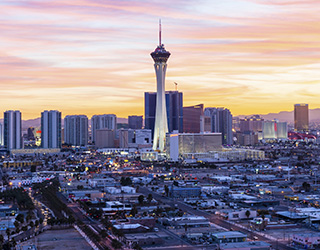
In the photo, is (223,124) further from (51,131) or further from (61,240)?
(61,240)

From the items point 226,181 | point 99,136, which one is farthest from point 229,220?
point 99,136

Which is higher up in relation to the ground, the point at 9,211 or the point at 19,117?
the point at 19,117

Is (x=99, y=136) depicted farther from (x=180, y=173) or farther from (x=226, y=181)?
(x=226, y=181)

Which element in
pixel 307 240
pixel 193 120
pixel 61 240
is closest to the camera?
pixel 307 240

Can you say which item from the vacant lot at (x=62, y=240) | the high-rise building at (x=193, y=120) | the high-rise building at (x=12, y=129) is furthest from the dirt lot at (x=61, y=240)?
the high-rise building at (x=193, y=120)

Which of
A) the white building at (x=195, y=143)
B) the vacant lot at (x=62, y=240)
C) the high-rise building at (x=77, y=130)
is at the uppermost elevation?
the high-rise building at (x=77, y=130)

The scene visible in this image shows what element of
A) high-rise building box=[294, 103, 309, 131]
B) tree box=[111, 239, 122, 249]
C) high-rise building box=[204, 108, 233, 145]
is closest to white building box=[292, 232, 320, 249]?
tree box=[111, 239, 122, 249]

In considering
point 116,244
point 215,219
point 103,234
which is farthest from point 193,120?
point 116,244

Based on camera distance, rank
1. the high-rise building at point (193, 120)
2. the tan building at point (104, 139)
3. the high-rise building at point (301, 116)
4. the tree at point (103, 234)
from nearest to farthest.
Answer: the tree at point (103, 234) < the tan building at point (104, 139) < the high-rise building at point (193, 120) < the high-rise building at point (301, 116)

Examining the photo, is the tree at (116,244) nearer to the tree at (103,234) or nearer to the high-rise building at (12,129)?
the tree at (103,234)
